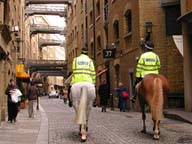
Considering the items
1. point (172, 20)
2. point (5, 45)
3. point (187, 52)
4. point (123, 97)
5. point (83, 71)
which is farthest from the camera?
point (123, 97)

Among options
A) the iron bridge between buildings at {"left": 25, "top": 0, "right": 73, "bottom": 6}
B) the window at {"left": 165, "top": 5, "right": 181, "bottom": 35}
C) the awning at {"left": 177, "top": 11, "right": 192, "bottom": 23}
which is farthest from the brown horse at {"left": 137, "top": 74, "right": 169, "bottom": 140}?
the iron bridge between buildings at {"left": 25, "top": 0, "right": 73, "bottom": 6}

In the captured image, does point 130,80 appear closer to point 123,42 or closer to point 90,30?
point 123,42

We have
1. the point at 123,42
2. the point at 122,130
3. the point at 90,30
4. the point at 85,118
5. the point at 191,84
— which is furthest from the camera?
the point at 90,30

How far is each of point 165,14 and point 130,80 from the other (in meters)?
4.56

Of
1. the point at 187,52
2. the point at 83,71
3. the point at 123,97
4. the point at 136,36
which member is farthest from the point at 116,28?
the point at 83,71

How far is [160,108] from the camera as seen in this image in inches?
446

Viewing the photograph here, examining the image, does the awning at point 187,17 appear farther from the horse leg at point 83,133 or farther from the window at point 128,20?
the horse leg at point 83,133

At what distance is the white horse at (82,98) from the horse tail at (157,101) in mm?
1500

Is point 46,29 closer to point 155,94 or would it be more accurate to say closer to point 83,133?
point 155,94

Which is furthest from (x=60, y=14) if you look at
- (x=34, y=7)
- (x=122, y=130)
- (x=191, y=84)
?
(x=122, y=130)

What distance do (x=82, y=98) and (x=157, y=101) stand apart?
1828mm

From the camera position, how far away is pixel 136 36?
24.5m

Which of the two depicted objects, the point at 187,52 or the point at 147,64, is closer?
the point at 147,64

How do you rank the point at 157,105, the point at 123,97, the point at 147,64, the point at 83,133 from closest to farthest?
the point at 83,133
the point at 157,105
the point at 147,64
the point at 123,97
